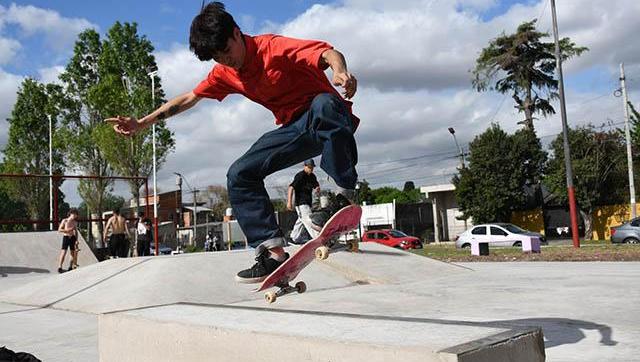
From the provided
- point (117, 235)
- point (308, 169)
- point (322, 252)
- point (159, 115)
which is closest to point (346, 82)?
point (322, 252)

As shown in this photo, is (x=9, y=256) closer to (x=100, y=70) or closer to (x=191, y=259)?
(x=191, y=259)

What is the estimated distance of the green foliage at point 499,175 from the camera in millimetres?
41125

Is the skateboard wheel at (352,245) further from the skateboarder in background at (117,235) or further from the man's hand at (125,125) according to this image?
the skateboarder in background at (117,235)

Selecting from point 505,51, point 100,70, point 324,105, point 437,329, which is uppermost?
point 505,51

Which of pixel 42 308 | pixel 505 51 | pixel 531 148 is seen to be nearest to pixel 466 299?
pixel 42 308

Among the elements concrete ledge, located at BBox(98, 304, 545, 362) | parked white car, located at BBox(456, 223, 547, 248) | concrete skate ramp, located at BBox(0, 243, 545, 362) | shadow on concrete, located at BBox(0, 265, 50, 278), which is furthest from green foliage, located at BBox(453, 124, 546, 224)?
concrete ledge, located at BBox(98, 304, 545, 362)

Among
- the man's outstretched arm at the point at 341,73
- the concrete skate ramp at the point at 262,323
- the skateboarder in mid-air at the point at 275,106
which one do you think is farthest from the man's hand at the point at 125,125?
the man's outstretched arm at the point at 341,73

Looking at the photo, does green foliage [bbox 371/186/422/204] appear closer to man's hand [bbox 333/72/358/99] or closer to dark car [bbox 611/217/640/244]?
dark car [bbox 611/217/640/244]

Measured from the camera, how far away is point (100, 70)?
3297cm

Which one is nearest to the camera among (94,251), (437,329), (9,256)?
(437,329)

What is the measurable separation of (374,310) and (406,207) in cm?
4461

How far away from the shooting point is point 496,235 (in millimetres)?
27375

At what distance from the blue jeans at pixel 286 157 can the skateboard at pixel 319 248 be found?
203 mm

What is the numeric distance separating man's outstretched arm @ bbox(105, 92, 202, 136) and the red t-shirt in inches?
25.6
